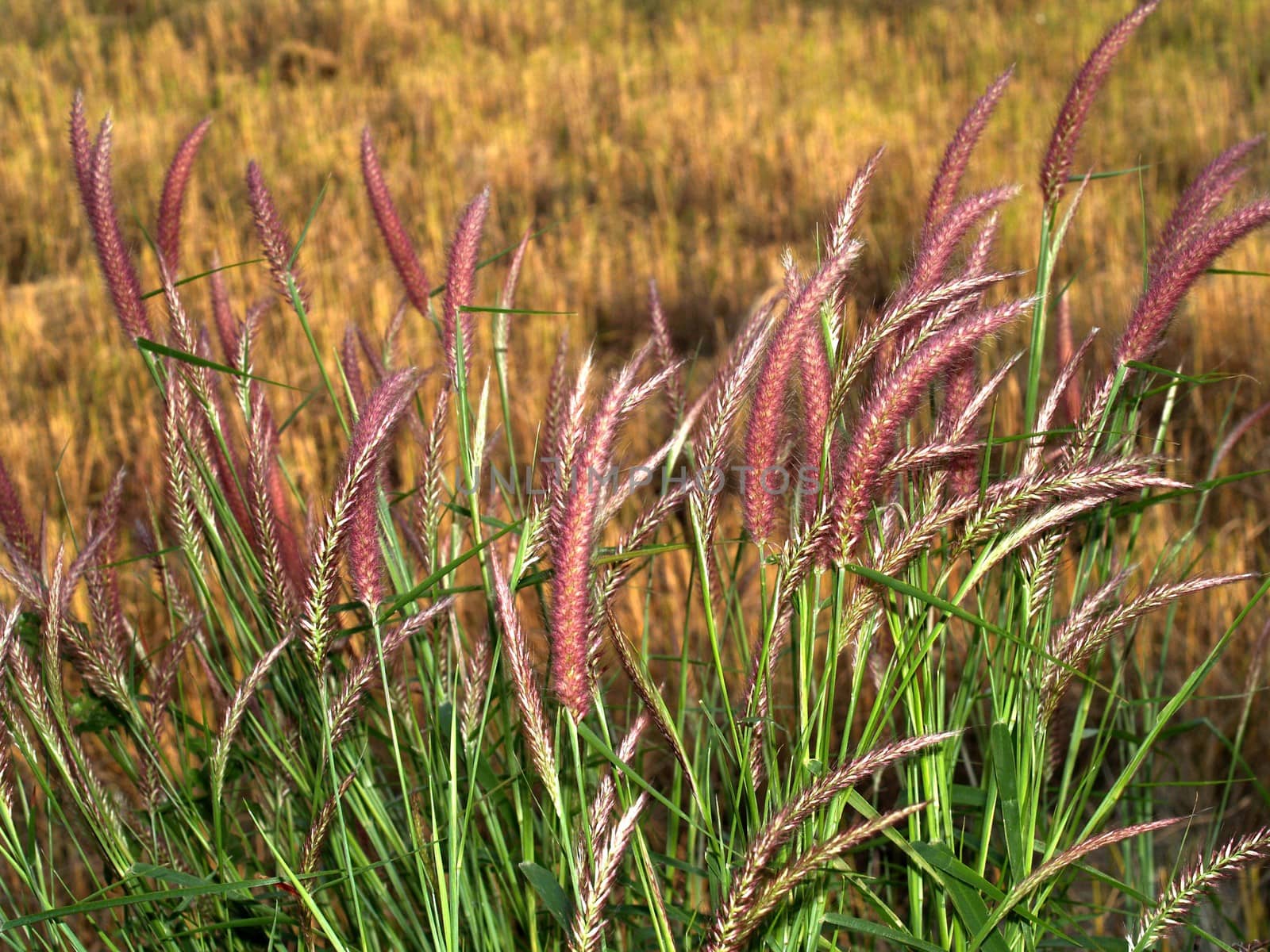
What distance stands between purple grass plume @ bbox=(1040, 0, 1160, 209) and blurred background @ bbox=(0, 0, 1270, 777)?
1.48 meters

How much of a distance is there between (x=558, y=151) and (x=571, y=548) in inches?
231

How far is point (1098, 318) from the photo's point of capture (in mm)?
3688

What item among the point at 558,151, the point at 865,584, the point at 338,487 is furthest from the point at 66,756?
the point at 558,151

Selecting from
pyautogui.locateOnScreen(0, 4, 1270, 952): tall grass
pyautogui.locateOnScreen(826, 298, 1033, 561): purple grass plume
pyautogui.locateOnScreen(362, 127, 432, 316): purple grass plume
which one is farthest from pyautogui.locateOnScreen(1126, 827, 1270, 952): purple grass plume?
pyautogui.locateOnScreen(362, 127, 432, 316): purple grass plume

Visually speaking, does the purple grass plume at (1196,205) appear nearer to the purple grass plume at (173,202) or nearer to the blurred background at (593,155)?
the purple grass plume at (173,202)

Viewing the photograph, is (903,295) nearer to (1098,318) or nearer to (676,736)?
(676,736)

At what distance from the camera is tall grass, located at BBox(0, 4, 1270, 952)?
2.71 ft

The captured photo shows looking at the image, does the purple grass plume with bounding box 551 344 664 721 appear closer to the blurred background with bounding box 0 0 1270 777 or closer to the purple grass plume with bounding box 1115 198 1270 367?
the purple grass plume with bounding box 1115 198 1270 367

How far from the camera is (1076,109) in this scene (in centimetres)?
115

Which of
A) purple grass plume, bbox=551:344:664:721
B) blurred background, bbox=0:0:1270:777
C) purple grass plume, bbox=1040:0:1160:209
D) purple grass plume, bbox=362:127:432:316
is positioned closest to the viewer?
purple grass plume, bbox=551:344:664:721

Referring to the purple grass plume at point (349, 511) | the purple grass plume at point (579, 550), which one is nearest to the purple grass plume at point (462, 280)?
the purple grass plume at point (349, 511)

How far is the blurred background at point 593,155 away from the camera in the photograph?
383 centimetres

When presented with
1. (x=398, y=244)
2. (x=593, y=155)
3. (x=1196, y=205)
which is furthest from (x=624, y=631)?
(x=593, y=155)

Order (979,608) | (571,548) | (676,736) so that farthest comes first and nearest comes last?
(979,608)
(676,736)
(571,548)
